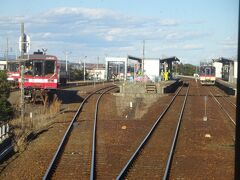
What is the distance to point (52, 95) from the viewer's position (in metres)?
31.1

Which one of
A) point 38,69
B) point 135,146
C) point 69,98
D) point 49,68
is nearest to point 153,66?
point 69,98

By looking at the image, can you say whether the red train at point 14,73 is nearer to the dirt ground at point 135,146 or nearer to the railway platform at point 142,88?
the railway platform at point 142,88

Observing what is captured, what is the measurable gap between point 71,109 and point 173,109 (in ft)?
20.0

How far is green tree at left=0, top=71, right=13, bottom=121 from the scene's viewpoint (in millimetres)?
19672

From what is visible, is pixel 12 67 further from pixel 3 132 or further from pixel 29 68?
pixel 3 132

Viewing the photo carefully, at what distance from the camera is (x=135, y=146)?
14.4 meters

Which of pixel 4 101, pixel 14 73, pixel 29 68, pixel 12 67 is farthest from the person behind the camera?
pixel 12 67

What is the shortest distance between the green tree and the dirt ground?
2042mm

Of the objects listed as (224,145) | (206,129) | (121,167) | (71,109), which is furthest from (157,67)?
(121,167)

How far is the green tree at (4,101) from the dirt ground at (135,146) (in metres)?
2.04

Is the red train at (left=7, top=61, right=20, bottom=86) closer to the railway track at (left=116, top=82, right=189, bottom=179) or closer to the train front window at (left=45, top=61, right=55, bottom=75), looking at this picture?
the train front window at (left=45, top=61, right=55, bottom=75)

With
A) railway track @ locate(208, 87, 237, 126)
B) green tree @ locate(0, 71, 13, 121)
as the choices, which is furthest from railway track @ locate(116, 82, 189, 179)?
green tree @ locate(0, 71, 13, 121)

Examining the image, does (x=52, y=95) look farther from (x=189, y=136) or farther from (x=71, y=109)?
(x=189, y=136)

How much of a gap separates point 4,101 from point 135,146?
7.98 metres
